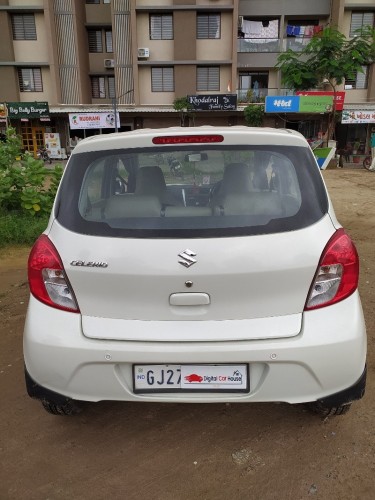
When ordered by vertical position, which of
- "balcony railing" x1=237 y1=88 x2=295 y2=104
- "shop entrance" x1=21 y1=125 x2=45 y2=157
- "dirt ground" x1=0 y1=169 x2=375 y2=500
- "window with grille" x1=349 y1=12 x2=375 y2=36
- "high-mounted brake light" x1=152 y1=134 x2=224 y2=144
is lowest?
"shop entrance" x1=21 y1=125 x2=45 y2=157

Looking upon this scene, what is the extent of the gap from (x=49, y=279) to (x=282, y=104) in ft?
87.6

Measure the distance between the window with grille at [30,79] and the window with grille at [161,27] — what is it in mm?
8537

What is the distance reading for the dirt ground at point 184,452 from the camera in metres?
2.05

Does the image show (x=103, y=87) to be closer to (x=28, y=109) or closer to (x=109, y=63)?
(x=109, y=63)

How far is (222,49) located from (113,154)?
3125cm

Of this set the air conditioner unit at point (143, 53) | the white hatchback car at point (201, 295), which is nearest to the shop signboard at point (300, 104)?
the air conditioner unit at point (143, 53)

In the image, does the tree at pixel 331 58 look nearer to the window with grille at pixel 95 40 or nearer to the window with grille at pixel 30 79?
the window with grille at pixel 95 40

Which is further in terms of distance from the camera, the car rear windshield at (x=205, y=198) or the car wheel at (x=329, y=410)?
the car wheel at (x=329, y=410)

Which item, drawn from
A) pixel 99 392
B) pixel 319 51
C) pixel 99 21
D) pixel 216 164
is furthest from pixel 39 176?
pixel 99 21

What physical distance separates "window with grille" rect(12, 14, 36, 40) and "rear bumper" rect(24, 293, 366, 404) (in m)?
33.7

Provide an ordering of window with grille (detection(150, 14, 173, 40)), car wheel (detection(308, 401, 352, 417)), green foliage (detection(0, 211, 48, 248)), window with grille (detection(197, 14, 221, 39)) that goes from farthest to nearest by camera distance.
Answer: window with grille (detection(150, 14, 173, 40)) < window with grille (detection(197, 14, 221, 39)) < green foliage (detection(0, 211, 48, 248)) < car wheel (detection(308, 401, 352, 417))

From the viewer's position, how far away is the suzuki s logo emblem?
6.29 ft

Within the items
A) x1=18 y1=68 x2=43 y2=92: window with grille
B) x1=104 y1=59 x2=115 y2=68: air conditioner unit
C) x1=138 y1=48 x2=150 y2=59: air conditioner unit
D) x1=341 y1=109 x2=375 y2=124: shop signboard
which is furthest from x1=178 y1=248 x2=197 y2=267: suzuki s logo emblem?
x1=104 y1=59 x2=115 y2=68: air conditioner unit

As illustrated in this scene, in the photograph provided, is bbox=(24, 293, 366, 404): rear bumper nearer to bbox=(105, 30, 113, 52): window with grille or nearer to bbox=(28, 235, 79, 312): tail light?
bbox=(28, 235, 79, 312): tail light
